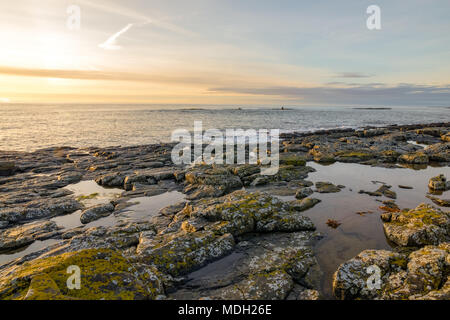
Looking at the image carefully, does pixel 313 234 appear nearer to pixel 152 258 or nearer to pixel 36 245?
pixel 152 258

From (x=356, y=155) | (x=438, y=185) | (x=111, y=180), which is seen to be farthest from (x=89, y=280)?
(x=356, y=155)

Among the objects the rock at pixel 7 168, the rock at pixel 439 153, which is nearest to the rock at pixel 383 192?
the rock at pixel 439 153

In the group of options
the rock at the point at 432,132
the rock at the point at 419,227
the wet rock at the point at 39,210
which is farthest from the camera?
the rock at the point at 432,132

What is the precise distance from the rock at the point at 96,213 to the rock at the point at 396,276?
46.1 feet

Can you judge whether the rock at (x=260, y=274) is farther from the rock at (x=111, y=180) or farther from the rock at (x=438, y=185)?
the rock at (x=111, y=180)

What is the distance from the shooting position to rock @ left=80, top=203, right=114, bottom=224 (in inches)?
595

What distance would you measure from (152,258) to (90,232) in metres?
5.12

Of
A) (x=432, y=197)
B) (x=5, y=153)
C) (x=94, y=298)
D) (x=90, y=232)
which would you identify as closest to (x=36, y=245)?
(x=90, y=232)

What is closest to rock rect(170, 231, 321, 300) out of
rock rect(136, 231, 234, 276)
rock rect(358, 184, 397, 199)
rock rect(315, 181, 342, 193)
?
rock rect(136, 231, 234, 276)

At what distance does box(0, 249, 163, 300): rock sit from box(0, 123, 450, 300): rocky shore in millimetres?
30

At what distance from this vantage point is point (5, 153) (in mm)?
37219

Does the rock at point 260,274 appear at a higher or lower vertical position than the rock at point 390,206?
lower

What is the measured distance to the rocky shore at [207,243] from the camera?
23.2 feet

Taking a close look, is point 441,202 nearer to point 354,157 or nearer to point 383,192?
point 383,192
